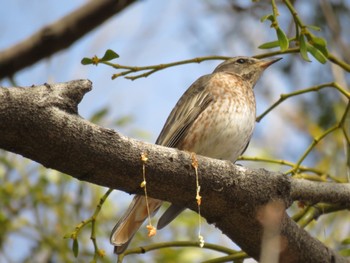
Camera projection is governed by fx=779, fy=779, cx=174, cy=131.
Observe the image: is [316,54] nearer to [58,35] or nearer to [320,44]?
[320,44]

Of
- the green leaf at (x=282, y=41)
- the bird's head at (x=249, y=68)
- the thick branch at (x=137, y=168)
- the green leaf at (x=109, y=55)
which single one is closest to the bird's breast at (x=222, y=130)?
the bird's head at (x=249, y=68)

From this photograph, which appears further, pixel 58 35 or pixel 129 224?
pixel 58 35

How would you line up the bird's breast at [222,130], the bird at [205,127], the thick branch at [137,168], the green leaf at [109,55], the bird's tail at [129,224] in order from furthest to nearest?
the bird's breast at [222,130] → the bird at [205,127] → the bird's tail at [129,224] → the green leaf at [109,55] → the thick branch at [137,168]

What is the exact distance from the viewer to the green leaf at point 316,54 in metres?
3.58

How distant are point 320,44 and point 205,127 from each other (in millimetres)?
1233

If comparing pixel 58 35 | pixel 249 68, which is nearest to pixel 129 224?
pixel 58 35

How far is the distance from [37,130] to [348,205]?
1897 mm

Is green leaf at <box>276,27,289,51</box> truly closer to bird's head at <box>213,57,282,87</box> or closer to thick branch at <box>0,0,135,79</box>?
thick branch at <box>0,0,135,79</box>

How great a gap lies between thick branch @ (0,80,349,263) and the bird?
0.83 metres

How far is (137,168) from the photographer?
305cm

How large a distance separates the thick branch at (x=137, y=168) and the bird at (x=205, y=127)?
2.73 feet

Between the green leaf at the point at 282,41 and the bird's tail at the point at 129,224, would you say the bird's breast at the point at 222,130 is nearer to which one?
the bird's tail at the point at 129,224

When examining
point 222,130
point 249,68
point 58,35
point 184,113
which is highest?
point 249,68

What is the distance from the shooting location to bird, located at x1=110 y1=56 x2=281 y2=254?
439 cm
